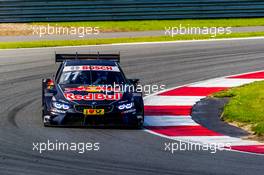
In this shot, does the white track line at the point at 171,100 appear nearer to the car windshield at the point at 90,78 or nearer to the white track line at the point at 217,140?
the car windshield at the point at 90,78

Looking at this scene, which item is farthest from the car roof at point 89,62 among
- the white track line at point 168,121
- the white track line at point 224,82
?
the white track line at point 224,82

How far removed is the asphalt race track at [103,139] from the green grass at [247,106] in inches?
73.7

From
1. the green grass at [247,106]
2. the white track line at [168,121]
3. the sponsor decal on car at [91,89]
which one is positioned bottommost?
the white track line at [168,121]

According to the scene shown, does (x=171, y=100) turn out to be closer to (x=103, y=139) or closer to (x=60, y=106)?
(x=60, y=106)

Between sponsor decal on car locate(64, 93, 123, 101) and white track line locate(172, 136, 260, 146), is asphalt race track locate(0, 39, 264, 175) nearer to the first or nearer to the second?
white track line locate(172, 136, 260, 146)

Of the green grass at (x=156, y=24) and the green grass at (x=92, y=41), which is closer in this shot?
the green grass at (x=92, y=41)

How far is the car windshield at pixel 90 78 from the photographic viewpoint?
54.9 ft

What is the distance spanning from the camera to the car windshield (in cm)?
1672

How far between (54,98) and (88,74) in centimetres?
128

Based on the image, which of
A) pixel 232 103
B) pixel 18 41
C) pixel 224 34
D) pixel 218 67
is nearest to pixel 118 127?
pixel 232 103

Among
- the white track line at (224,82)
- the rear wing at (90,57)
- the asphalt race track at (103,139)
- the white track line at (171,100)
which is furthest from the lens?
the white track line at (224,82)

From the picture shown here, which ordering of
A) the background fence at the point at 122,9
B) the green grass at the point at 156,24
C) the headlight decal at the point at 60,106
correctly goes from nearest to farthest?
1. the headlight decal at the point at 60,106
2. the green grass at the point at 156,24
3. the background fence at the point at 122,9

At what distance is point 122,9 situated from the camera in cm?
3738

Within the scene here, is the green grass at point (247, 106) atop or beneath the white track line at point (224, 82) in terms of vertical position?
beneath
